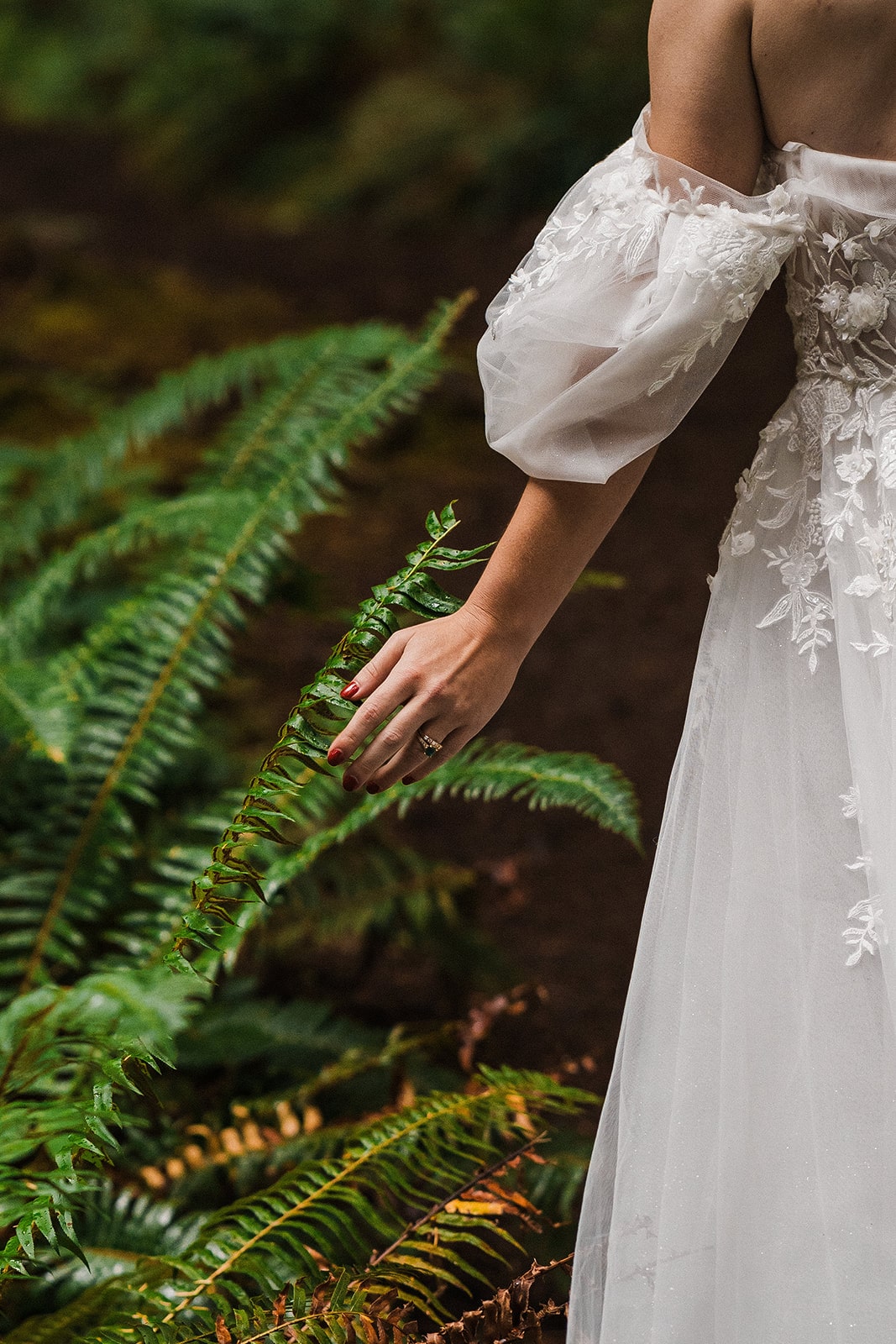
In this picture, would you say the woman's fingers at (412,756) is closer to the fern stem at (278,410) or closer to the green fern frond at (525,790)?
the green fern frond at (525,790)

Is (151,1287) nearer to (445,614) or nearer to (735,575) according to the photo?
(445,614)

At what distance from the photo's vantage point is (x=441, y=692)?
1053 millimetres

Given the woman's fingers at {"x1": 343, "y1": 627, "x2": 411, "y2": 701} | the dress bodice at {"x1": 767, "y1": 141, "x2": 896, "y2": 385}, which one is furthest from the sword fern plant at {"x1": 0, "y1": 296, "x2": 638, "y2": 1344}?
the dress bodice at {"x1": 767, "y1": 141, "x2": 896, "y2": 385}

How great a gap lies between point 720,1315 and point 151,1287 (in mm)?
804

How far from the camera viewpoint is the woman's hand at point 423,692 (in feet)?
3.43

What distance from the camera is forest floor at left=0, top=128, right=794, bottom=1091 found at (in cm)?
263

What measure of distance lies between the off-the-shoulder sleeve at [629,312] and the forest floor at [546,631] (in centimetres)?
105

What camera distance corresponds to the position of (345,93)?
9.06m

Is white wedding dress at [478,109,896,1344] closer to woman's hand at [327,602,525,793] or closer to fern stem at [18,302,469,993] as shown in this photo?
woman's hand at [327,602,525,793]

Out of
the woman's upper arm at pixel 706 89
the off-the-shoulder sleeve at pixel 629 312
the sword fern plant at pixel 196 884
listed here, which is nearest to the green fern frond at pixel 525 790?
the sword fern plant at pixel 196 884

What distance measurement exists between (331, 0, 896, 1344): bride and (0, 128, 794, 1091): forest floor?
2.47 ft

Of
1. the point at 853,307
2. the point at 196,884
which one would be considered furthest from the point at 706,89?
the point at 196,884

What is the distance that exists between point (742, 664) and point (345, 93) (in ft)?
30.6

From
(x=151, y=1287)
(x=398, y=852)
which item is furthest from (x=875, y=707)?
(x=398, y=852)
